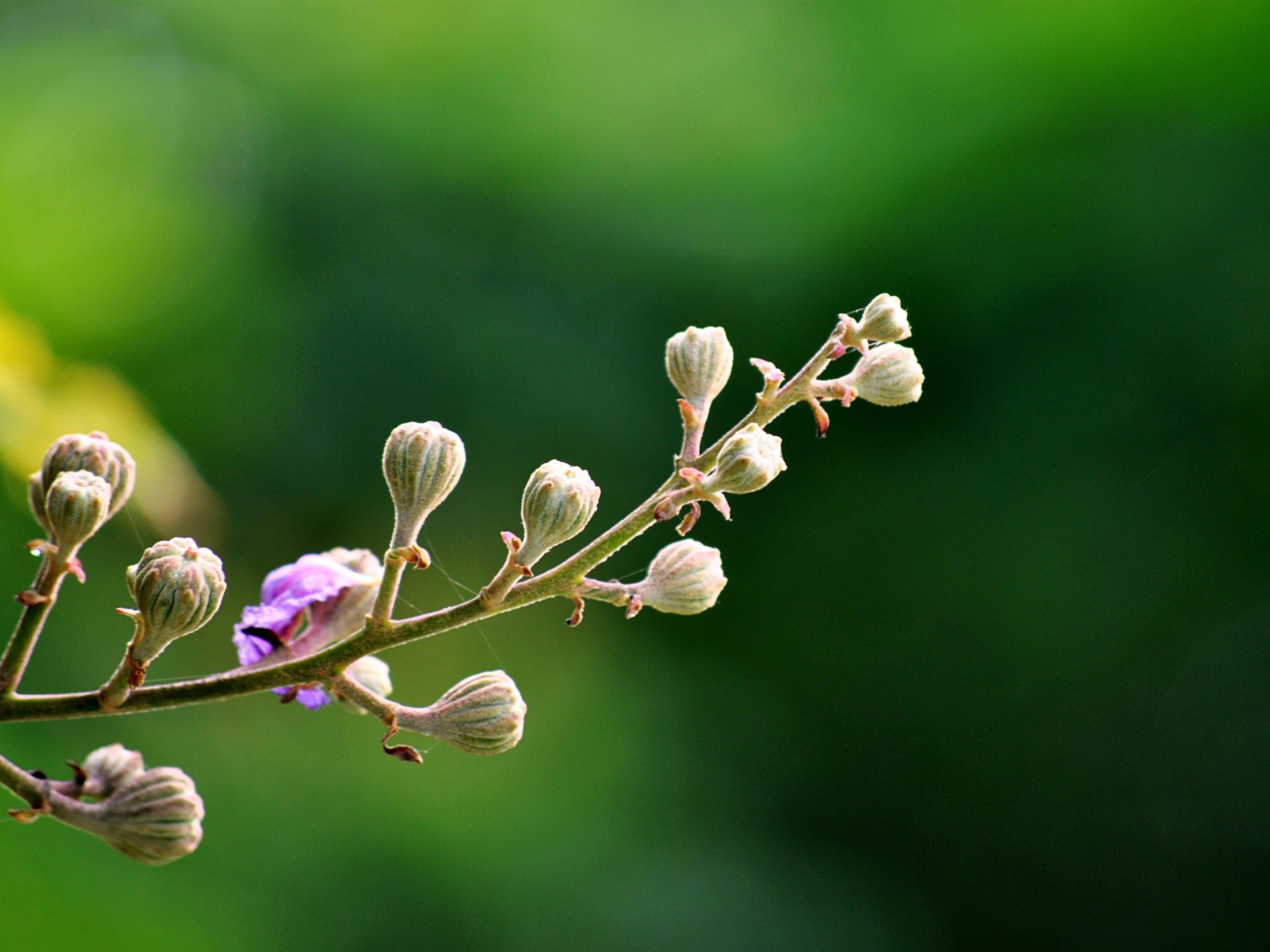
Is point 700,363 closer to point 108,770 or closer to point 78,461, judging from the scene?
point 78,461

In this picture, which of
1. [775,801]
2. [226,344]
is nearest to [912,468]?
[775,801]

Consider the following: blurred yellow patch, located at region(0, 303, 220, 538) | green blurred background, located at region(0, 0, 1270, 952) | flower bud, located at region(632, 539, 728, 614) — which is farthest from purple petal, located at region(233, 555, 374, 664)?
green blurred background, located at region(0, 0, 1270, 952)

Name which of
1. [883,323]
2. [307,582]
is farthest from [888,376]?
[307,582]

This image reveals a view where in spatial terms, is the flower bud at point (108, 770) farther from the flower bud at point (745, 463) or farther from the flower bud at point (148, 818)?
the flower bud at point (745, 463)

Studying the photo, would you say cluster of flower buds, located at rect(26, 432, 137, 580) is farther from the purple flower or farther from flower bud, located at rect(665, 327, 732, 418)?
flower bud, located at rect(665, 327, 732, 418)

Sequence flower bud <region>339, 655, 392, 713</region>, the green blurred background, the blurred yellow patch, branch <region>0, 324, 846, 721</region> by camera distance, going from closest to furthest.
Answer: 1. branch <region>0, 324, 846, 721</region>
2. flower bud <region>339, 655, 392, 713</region>
3. the blurred yellow patch
4. the green blurred background

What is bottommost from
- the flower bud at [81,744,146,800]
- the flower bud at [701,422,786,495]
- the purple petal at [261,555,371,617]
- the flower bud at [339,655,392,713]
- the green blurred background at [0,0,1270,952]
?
the flower bud at [81,744,146,800]

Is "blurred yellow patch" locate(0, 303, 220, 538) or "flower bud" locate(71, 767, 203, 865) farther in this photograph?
"blurred yellow patch" locate(0, 303, 220, 538)
